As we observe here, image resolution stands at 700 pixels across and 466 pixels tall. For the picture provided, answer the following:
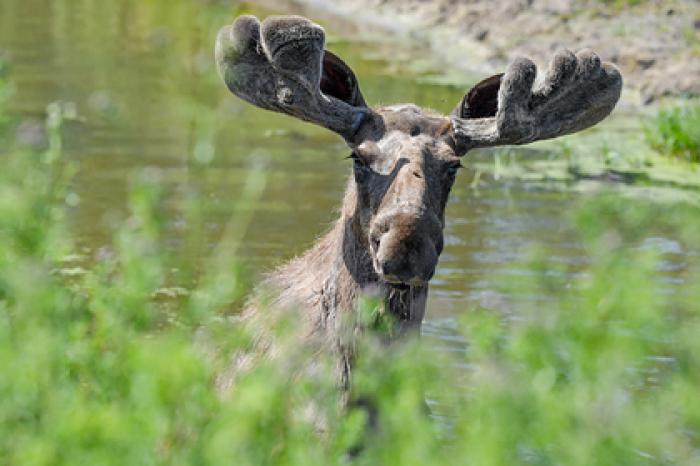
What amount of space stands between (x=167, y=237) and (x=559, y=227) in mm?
2558

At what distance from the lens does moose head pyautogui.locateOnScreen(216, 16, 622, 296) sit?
5.22 metres

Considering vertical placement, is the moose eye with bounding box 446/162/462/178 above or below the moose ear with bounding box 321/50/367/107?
below

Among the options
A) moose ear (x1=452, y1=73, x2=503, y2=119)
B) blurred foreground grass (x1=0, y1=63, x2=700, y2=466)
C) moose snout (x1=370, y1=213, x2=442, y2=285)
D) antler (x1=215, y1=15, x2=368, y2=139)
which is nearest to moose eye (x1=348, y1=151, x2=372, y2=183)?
antler (x1=215, y1=15, x2=368, y2=139)

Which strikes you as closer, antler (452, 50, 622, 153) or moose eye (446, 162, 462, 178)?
moose eye (446, 162, 462, 178)

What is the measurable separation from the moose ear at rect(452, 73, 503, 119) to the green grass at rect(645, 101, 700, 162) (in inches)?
235

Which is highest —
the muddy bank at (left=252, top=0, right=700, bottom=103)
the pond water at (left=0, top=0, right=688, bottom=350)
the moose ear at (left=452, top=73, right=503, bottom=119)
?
the muddy bank at (left=252, top=0, right=700, bottom=103)

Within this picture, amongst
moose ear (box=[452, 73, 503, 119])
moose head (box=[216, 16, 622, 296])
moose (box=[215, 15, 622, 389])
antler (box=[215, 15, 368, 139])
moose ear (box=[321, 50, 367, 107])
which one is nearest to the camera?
moose head (box=[216, 16, 622, 296])

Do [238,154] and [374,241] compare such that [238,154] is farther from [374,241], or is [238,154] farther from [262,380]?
[262,380]

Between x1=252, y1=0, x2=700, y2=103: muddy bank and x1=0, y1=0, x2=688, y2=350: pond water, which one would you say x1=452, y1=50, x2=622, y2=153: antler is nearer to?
x1=0, y1=0, x2=688, y2=350: pond water

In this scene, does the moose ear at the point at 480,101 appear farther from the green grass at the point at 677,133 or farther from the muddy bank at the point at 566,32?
the muddy bank at the point at 566,32

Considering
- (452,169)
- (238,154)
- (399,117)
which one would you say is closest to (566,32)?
(238,154)

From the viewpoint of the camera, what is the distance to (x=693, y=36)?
15148 mm

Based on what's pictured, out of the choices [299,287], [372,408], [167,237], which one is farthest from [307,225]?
[372,408]

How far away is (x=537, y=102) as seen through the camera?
19.6ft
